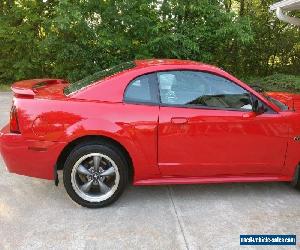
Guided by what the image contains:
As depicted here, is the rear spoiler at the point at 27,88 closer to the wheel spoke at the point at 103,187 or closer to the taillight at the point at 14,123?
the taillight at the point at 14,123

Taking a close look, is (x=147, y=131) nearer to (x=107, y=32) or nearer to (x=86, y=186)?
(x=86, y=186)

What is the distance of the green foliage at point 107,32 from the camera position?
362 inches

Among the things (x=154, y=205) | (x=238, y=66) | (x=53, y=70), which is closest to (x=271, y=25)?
(x=238, y=66)

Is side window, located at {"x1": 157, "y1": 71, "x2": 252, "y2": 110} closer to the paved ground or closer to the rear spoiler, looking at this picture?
the paved ground

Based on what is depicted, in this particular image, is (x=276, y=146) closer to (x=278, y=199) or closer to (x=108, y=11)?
(x=278, y=199)

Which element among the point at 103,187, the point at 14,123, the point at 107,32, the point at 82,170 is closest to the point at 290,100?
the point at 103,187

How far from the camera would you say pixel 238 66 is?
492 inches

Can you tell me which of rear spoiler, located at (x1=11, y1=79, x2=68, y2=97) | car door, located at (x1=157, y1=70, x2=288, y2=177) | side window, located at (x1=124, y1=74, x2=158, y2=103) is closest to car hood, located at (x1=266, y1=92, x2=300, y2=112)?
car door, located at (x1=157, y1=70, x2=288, y2=177)

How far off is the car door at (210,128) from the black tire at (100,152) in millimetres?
399

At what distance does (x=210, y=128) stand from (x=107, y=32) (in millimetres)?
6346

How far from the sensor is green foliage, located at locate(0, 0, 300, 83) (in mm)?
9188

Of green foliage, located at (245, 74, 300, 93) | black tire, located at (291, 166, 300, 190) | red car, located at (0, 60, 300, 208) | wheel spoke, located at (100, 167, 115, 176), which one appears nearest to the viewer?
red car, located at (0, 60, 300, 208)

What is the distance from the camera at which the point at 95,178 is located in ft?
12.3

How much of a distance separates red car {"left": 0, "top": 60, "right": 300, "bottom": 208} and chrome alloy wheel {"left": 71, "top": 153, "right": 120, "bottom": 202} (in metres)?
0.01
